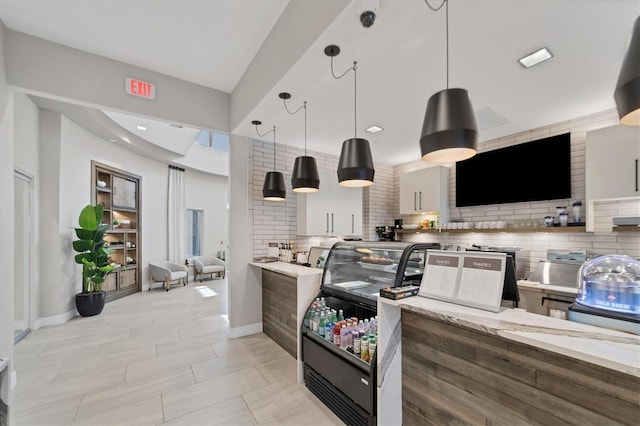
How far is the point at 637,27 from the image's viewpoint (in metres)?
0.97

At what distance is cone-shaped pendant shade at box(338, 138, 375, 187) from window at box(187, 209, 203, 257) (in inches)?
322

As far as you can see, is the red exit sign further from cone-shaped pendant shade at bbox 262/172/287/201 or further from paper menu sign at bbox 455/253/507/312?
paper menu sign at bbox 455/253/507/312

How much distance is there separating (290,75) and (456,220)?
13.8 ft

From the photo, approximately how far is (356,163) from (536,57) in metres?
1.91

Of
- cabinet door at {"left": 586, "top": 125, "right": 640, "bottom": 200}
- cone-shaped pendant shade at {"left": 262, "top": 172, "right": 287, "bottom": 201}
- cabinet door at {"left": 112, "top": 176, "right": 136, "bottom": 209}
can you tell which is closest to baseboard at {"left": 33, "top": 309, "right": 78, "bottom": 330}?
cabinet door at {"left": 112, "top": 176, "right": 136, "bottom": 209}

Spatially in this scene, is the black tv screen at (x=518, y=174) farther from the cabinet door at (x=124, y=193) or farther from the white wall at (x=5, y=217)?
the cabinet door at (x=124, y=193)

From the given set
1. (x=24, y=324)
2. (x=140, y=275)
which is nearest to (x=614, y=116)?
(x=24, y=324)

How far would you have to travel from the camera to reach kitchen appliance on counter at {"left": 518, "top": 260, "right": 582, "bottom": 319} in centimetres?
302

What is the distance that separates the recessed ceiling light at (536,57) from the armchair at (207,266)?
825cm

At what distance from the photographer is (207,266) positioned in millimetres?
8492

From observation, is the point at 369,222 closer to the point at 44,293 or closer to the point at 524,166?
the point at 524,166

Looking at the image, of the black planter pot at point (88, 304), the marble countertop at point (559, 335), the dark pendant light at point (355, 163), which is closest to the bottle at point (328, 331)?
the marble countertop at point (559, 335)

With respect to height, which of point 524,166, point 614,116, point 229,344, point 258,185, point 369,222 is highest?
point 614,116

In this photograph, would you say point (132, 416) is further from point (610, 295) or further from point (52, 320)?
point (52, 320)
